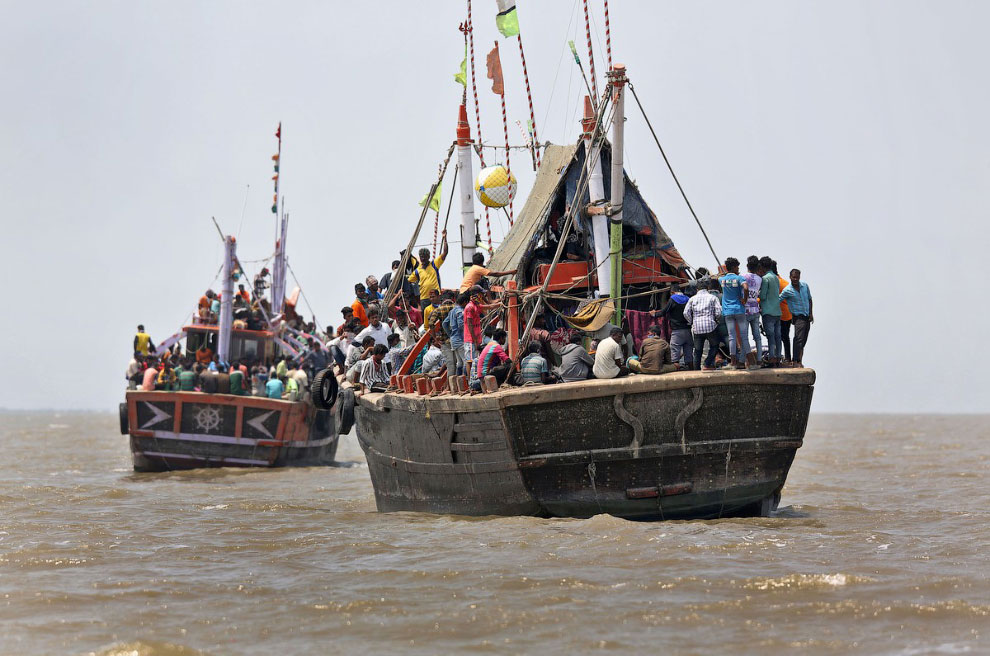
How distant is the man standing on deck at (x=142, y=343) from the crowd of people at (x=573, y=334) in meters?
11.9

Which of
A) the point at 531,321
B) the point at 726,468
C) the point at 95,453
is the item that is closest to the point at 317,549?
the point at 531,321

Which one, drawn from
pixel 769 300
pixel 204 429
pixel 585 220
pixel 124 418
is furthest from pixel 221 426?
pixel 769 300

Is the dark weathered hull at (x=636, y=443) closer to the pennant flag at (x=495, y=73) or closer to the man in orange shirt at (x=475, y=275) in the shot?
the man in orange shirt at (x=475, y=275)

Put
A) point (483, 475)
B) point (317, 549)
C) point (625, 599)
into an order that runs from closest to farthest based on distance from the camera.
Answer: point (625, 599)
point (317, 549)
point (483, 475)

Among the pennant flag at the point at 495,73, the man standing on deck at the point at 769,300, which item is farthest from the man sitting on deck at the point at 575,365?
the pennant flag at the point at 495,73

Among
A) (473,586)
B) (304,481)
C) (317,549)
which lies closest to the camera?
(473,586)

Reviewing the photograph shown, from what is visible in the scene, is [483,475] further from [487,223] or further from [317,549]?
[487,223]

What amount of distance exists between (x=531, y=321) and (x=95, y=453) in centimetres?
3022

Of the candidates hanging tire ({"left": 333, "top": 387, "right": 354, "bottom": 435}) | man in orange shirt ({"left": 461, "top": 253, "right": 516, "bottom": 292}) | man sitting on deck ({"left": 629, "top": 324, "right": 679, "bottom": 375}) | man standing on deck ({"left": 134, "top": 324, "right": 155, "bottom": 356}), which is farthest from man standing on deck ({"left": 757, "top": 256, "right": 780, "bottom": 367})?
man standing on deck ({"left": 134, "top": 324, "right": 155, "bottom": 356})

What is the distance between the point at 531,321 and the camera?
46.5 feet

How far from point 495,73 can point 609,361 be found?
9111 millimetres

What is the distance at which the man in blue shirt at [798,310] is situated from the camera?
47.1ft

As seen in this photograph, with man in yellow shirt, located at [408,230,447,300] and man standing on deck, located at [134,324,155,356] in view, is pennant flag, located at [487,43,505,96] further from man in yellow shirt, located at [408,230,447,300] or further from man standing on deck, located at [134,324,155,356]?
man standing on deck, located at [134,324,155,356]

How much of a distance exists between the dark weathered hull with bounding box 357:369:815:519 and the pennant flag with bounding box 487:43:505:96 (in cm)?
846
